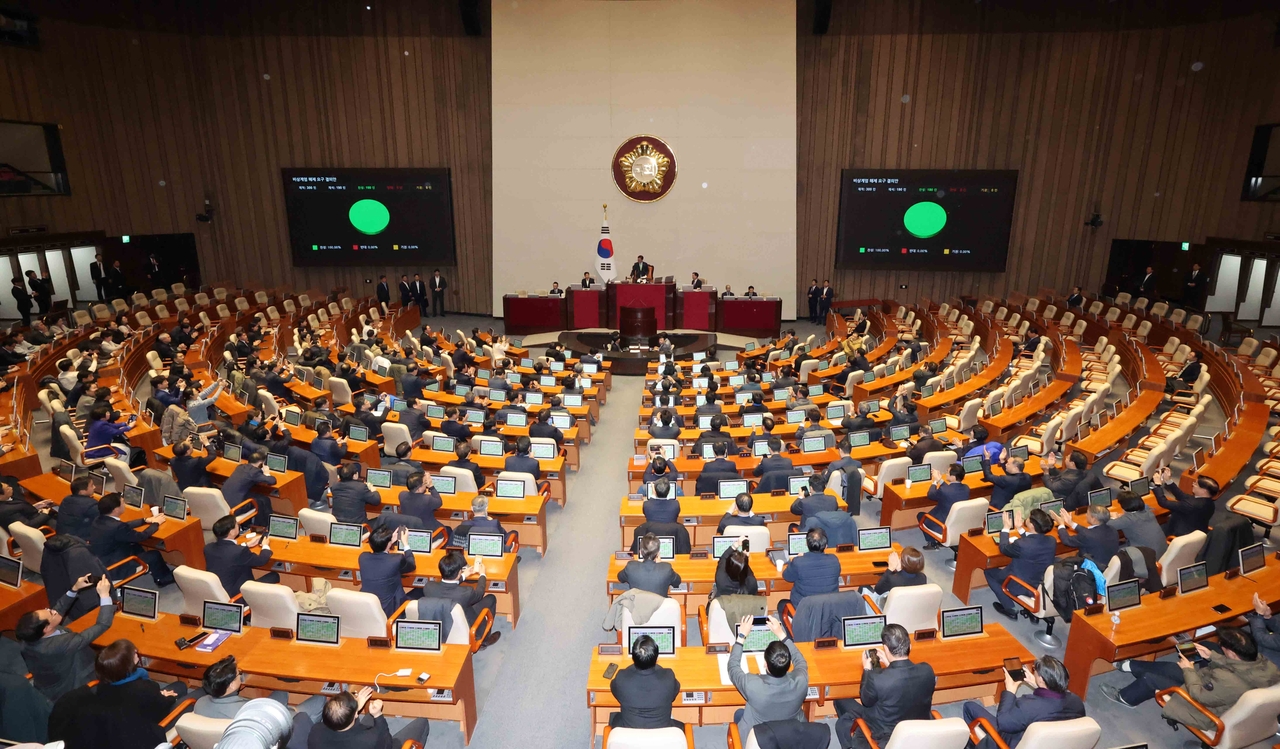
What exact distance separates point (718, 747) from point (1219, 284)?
20.8m

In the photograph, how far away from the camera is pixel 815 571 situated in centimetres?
592

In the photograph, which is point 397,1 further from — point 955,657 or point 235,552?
point 955,657

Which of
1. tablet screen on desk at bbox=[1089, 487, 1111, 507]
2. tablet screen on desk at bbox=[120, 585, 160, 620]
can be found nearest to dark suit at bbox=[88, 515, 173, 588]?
tablet screen on desk at bbox=[120, 585, 160, 620]

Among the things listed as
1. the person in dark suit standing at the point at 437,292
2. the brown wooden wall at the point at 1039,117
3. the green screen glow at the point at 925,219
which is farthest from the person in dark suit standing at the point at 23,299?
the green screen glow at the point at 925,219

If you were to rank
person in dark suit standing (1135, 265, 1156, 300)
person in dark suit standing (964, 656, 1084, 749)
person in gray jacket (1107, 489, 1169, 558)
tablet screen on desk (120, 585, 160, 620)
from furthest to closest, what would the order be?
person in dark suit standing (1135, 265, 1156, 300) < person in gray jacket (1107, 489, 1169, 558) < tablet screen on desk (120, 585, 160, 620) < person in dark suit standing (964, 656, 1084, 749)

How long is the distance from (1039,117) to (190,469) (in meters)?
22.8

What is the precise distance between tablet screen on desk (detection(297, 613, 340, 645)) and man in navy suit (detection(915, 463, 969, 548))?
235 inches

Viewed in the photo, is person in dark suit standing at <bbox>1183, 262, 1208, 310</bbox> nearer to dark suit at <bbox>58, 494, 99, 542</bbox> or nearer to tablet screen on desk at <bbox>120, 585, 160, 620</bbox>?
tablet screen on desk at <bbox>120, 585, 160, 620</bbox>

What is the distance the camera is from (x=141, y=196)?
21281 millimetres

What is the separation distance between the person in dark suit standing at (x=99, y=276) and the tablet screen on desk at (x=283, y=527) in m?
17.4

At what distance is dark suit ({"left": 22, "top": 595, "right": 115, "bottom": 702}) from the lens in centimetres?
492

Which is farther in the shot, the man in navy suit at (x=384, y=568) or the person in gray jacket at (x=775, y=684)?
the man in navy suit at (x=384, y=568)

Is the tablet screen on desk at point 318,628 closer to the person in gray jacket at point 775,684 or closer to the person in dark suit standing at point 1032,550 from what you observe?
the person in gray jacket at point 775,684

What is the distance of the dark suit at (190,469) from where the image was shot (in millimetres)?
8195
